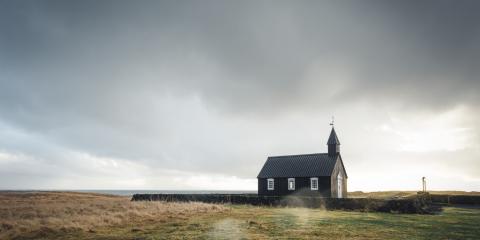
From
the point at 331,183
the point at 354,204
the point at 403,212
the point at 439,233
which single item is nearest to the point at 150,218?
the point at 439,233

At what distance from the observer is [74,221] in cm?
2073

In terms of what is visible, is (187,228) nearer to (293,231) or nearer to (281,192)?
(293,231)

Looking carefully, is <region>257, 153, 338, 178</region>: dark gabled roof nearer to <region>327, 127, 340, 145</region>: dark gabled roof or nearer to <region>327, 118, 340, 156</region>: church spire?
<region>327, 118, 340, 156</region>: church spire

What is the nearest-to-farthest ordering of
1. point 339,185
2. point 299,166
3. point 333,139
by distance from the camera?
point 339,185 < point 333,139 < point 299,166

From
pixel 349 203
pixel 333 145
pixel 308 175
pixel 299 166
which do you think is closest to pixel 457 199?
pixel 333 145

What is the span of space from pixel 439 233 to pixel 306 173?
2904 centimetres

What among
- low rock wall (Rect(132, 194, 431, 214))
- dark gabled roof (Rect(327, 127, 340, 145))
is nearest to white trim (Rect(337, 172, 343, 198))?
dark gabled roof (Rect(327, 127, 340, 145))

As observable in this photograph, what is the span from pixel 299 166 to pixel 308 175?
257 cm

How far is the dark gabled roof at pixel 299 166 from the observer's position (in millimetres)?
45594

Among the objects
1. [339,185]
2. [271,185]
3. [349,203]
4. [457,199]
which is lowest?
[457,199]

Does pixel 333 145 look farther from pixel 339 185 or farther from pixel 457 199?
pixel 457 199

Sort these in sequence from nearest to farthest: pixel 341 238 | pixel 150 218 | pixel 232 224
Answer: pixel 341 238
pixel 232 224
pixel 150 218

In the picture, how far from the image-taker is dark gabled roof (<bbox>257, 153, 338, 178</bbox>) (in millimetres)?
45594

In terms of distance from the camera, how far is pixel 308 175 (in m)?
45.8
